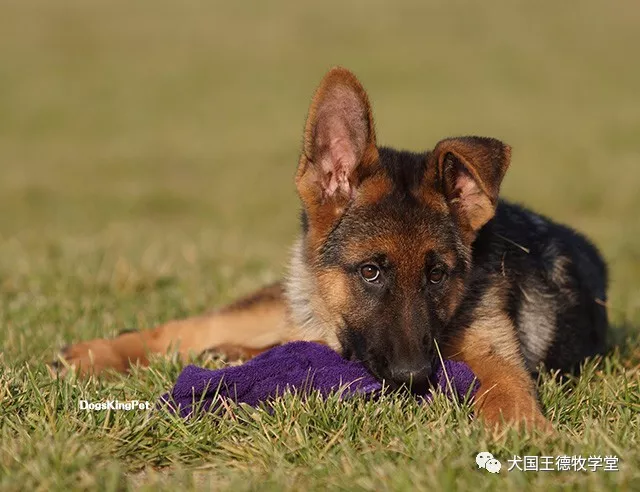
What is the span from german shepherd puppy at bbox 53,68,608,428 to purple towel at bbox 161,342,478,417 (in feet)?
0.32

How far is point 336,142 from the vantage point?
5.07 metres

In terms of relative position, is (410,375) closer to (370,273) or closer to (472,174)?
(370,273)

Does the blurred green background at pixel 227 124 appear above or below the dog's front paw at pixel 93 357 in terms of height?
below

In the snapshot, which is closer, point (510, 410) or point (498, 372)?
point (510, 410)

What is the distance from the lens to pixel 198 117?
2827 cm

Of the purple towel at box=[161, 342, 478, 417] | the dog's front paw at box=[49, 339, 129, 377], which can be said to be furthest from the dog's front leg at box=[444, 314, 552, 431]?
the dog's front paw at box=[49, 339, 129, 377]

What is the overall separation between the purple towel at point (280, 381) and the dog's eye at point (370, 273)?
46 cm

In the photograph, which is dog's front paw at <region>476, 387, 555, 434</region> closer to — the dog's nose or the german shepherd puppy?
the german shepherd puppy

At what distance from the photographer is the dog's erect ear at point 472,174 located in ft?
15.6

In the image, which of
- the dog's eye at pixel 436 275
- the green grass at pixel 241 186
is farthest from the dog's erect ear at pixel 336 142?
the green grass at pixel 241 186

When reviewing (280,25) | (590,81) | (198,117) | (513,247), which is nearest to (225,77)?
(198,117)

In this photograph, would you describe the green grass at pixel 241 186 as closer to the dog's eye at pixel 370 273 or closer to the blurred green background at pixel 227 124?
the blurred green background at pixel 227 124

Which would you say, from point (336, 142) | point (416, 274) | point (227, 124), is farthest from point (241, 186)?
point (416, 274)

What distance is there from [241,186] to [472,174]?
15.6 m
